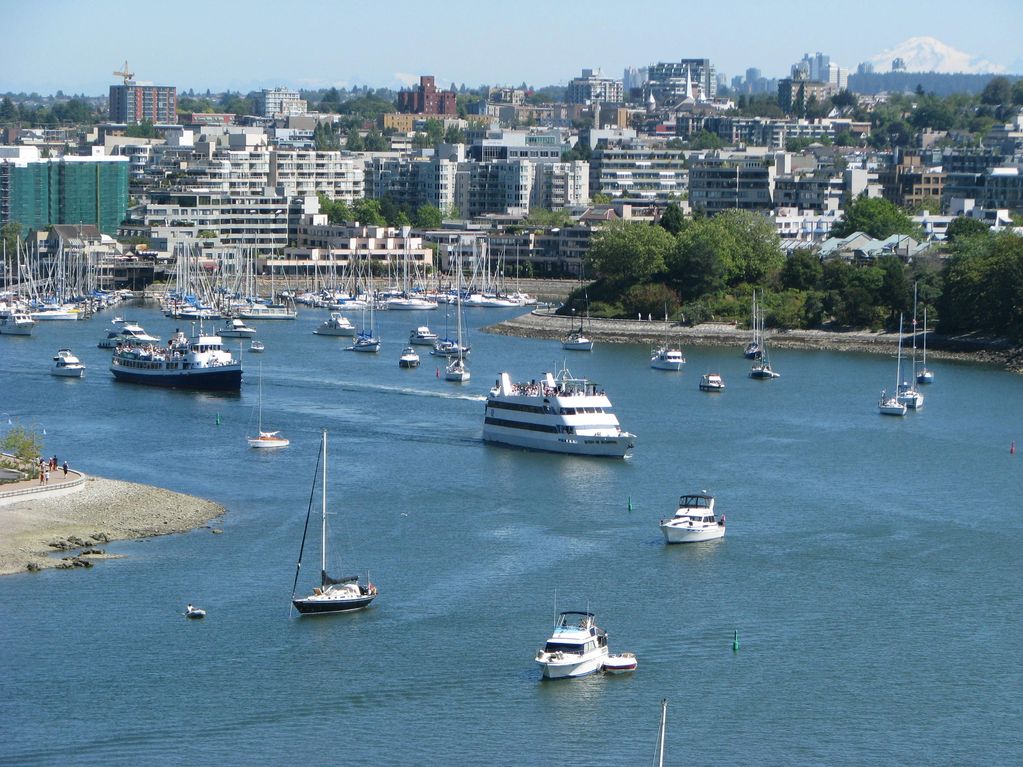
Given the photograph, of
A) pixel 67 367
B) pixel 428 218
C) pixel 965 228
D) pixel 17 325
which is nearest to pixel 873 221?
pixel 965 228

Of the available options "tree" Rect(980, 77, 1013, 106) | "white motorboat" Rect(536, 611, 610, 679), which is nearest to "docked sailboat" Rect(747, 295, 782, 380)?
"white motorboat" Rect(536, 611, 610, 679)

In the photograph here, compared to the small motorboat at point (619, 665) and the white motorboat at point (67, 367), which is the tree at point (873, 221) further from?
Answer: the small motorboat at point (619, 665)

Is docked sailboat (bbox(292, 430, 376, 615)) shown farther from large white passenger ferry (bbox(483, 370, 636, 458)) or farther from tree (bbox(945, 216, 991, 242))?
tree (bbox(945, 216, 991, 242))

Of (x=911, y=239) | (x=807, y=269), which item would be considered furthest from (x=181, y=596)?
(x=911, y=239)

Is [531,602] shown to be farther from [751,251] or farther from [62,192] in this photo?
[62,192]

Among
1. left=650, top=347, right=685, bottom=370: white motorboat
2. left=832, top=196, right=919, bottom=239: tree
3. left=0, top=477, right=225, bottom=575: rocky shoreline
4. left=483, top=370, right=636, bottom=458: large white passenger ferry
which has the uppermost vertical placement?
left=832, top=196, right=919, bottom=239: tree
